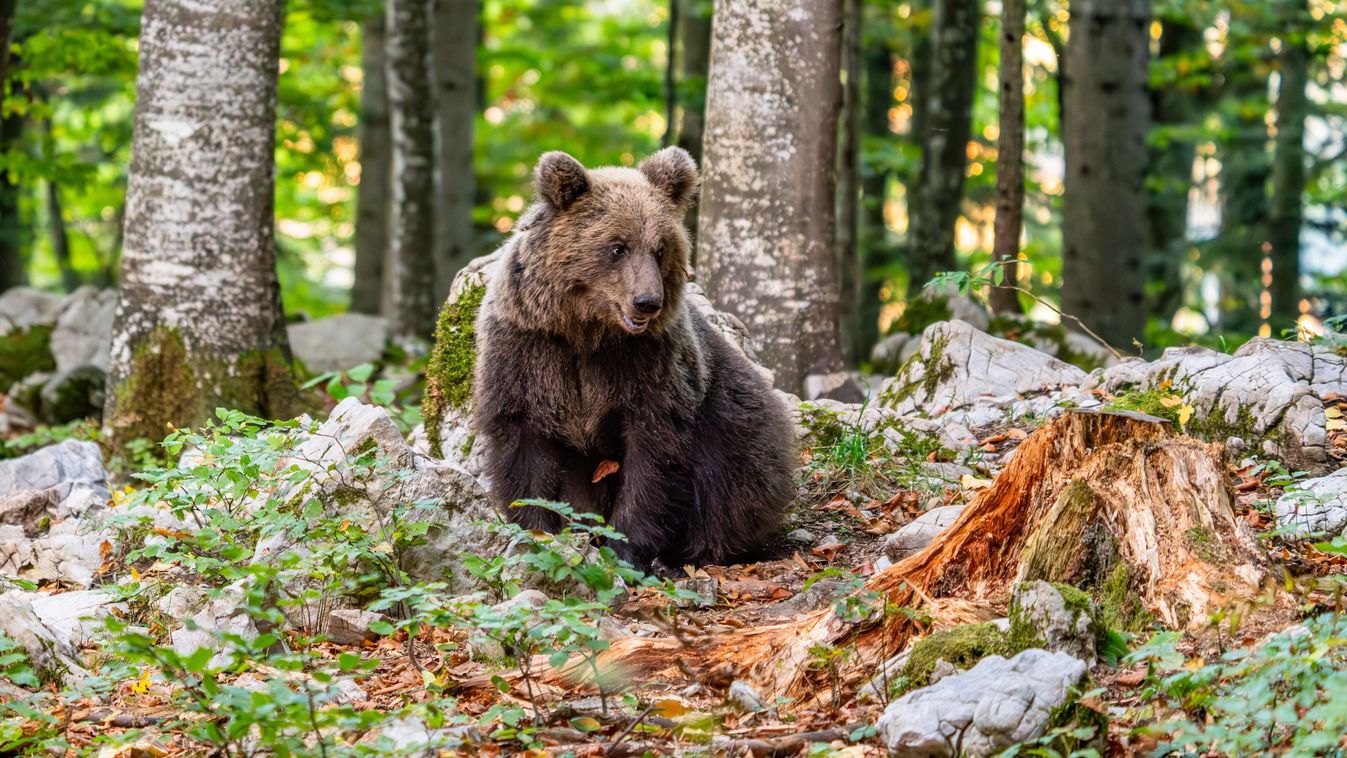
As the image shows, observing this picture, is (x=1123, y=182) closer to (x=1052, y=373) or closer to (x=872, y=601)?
(x=1052, y=373)

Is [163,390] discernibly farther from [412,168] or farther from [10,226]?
[10,226]

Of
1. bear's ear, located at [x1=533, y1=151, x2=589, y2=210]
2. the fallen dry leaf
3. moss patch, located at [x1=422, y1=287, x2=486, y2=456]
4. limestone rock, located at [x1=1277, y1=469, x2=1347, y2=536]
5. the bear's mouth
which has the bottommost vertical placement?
the fallen dry leaf

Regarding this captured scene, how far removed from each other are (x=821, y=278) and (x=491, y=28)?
20.1 metres

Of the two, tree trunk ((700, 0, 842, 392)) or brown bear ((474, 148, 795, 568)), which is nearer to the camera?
brown bear ((474, 148, 795, 568))

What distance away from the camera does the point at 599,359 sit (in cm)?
596

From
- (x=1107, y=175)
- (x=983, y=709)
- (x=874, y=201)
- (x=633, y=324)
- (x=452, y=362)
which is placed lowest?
(x=983, y=709)

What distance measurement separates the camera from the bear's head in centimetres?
576

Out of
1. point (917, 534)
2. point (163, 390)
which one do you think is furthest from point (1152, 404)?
point (163, 390)

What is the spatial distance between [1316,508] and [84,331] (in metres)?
10.9

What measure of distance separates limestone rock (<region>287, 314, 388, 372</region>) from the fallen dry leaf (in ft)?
21.4

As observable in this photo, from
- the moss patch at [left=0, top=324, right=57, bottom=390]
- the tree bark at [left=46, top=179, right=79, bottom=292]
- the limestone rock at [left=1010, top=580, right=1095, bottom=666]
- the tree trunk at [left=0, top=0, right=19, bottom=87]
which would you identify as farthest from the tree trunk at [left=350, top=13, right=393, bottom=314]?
the limestone rock at [left=1010, top=580, right=1095, bottom=666]

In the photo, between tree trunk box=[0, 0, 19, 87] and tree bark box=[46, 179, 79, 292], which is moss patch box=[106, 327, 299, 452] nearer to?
tree trunk box=[0, 0, 19, 87]

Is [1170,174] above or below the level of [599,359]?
above

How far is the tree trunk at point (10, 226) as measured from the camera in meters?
16.7
